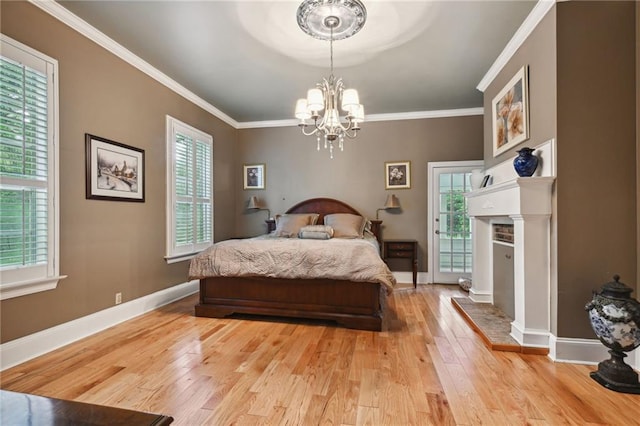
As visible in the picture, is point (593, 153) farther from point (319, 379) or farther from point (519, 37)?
point (319, 379)

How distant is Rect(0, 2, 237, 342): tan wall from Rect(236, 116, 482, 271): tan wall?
6.21 feet

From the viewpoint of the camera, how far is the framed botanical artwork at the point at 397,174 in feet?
16.6

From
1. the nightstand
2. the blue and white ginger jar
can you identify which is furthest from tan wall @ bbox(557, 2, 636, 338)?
the nightstand

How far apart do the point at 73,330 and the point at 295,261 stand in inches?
80.2

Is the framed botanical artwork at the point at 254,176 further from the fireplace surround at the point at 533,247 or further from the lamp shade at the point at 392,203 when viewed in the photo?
the fireplace surround at the point at 533,247

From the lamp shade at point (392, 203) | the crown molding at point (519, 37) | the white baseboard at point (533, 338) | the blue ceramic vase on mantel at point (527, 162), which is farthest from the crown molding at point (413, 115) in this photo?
the white baseboard at point (533, 338)

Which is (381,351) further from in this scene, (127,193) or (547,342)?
(127,193)

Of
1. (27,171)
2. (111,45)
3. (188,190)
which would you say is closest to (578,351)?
(27,171)

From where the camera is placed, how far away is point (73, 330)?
8.67 feet

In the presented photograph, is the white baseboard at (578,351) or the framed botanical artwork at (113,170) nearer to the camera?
the white baseboard at (578,351)

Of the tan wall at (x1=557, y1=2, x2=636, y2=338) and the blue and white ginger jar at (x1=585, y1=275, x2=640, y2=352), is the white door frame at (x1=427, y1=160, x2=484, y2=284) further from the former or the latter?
the blue and white ginger jar at (x1=585, y1=275, x2=640, y2=352)

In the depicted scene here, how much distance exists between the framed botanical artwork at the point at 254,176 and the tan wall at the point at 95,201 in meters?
1.82

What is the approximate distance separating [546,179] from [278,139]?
4186mm

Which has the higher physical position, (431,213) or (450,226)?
(431,213)
